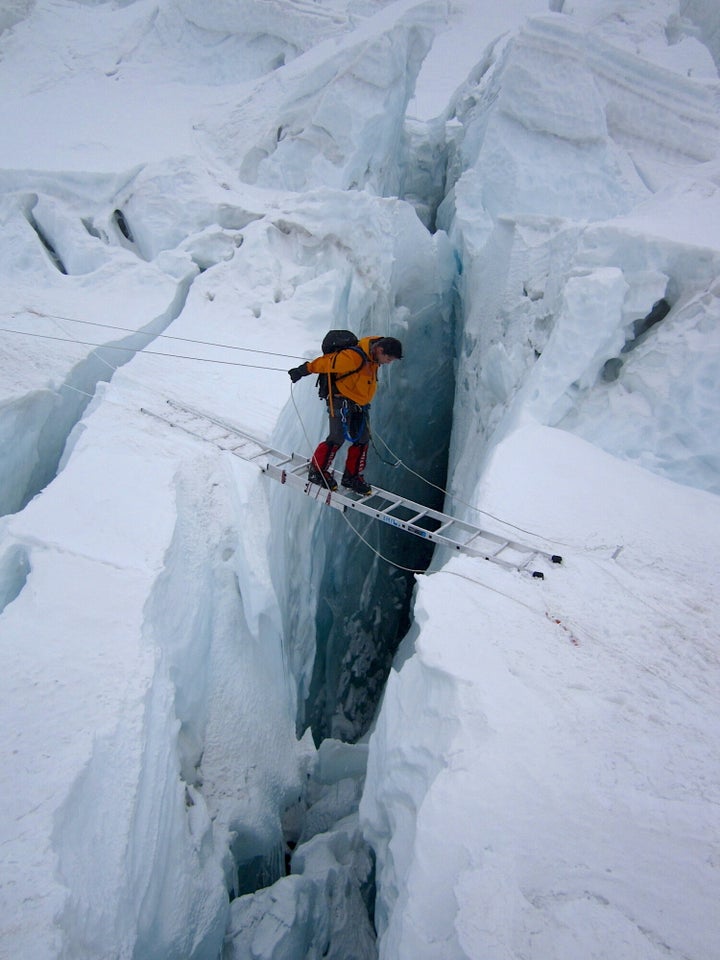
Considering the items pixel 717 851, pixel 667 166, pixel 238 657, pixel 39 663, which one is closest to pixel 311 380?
pixel 238 657

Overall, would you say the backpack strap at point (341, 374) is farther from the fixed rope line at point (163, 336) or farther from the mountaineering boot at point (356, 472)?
the fixed rope line at point (163, 336)

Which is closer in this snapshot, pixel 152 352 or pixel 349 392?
pixel 349 392

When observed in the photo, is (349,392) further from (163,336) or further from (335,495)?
(163,336)

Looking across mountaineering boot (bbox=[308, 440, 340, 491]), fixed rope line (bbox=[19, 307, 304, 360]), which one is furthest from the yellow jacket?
fixed rope line (bbox=[19, 307, 304, 360])

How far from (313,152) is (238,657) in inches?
254

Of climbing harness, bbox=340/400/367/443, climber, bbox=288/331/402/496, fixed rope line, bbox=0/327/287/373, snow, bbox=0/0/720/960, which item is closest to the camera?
snow, bbox=0/0/720/960

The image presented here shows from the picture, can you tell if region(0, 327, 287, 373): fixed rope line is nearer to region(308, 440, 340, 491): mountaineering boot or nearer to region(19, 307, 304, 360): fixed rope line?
region(19, 307, 304, 360): fixed rope line

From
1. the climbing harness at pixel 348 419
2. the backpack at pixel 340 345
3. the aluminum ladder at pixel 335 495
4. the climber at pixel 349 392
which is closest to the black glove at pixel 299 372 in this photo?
the climber at pixel 349 392

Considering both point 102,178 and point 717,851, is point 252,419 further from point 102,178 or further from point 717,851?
point 102,178

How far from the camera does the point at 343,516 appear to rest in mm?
4680

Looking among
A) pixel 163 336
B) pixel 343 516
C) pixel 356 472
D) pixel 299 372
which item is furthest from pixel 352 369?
pixel 163 336

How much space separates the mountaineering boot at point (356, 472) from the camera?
3.36m

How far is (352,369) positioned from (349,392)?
0.18 m

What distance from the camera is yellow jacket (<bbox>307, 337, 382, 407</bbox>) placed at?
9.99ft
